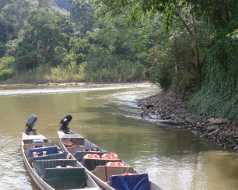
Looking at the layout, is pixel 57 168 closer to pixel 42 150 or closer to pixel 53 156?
pixel 53 156

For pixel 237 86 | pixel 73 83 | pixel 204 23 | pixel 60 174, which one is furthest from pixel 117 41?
pixel 60 174

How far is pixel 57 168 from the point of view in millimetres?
14242

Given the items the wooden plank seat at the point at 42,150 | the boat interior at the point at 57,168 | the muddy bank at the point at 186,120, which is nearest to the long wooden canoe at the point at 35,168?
the boat interior at the point at 57,168

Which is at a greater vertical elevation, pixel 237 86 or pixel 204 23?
pixel 204 23

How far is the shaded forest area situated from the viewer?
24.2 meters

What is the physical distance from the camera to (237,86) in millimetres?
23484

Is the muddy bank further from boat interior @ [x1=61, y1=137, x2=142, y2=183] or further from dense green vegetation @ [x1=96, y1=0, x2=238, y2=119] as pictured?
boat interior @ [x1=61, y1=137, x2=142, y2=183]

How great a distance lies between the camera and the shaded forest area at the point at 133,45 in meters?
24.2

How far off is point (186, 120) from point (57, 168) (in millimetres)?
13149

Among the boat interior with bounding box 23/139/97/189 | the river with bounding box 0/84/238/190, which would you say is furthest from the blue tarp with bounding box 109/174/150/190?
the river with bounding box 0/84/238/190

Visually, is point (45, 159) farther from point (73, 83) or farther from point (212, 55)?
point (73, 83)

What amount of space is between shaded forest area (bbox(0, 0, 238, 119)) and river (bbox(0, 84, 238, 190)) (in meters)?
3.20

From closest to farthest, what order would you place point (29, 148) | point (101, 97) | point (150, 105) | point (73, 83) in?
point (29, 148) < point (150, 105) < point (101, 97) < point (73, 83)

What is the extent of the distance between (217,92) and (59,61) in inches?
1923
